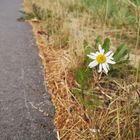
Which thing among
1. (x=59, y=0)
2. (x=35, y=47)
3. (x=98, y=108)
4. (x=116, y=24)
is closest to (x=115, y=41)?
(x=116, y=24)

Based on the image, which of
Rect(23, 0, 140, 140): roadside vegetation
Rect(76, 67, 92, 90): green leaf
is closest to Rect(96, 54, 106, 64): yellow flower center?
Rect(23, 0, 140, 140): roadside vegetation

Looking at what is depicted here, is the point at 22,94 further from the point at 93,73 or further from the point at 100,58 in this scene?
the point at 100,58

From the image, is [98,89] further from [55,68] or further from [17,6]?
[17,6]

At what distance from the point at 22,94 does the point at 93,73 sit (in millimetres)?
535

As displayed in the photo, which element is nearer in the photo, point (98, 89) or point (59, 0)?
point (98, 89)

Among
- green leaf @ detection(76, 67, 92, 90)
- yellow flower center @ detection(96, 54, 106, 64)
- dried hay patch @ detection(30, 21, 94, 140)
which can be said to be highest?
yellow flower center @ detection(96, 54, 106, 64)

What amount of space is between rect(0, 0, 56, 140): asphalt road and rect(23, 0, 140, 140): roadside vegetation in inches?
3.1

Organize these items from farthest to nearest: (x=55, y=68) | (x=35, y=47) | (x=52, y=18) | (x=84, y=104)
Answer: (x=52, y=18)
(x=35, y=47)
(x=55, y=68)
(x=84, y=104)

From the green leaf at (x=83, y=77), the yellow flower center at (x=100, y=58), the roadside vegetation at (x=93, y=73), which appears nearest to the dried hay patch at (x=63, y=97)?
the roadside vegetation at (x=93, y=73)

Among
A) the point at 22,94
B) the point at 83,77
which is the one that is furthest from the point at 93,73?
the point at 22,94

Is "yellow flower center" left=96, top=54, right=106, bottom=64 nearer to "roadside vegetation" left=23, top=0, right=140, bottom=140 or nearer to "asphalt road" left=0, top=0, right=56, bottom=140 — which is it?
"roadside vegetation" left=23, top=0, right=140, bottom=140

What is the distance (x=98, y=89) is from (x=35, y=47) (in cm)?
167

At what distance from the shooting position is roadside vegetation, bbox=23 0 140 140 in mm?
2359

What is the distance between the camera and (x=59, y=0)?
564 cm
